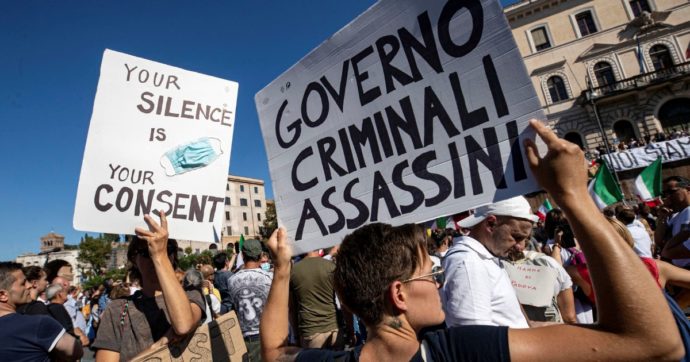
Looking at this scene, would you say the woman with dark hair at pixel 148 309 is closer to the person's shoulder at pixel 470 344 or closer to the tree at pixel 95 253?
the person's shoulder at pixel 470 344

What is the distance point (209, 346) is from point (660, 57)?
Result: 3663cm

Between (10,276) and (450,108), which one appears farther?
(10,276)

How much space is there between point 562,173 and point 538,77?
3461cm

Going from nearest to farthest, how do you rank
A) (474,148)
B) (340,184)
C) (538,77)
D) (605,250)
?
1. (605,250)
2. (474,148)
3. (340,184)
4. (538,77)

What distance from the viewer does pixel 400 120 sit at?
6.42 ft

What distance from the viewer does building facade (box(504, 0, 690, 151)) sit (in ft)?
85.6

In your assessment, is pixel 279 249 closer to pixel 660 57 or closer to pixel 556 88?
pixel 556 88

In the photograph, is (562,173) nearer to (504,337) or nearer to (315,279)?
(504,337)

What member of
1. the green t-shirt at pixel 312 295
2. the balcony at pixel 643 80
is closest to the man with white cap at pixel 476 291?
the green t-shirt at pixel 312 295

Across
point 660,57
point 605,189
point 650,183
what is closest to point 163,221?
point 605,189

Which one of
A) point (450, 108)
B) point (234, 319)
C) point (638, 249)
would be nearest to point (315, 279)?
point (234, 319)

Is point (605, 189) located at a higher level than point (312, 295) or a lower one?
higher

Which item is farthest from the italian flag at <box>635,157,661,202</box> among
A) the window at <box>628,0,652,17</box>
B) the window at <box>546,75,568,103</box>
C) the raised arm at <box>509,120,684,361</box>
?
the window at <box>628,0,652,17</box>

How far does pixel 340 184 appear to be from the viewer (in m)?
2.17
